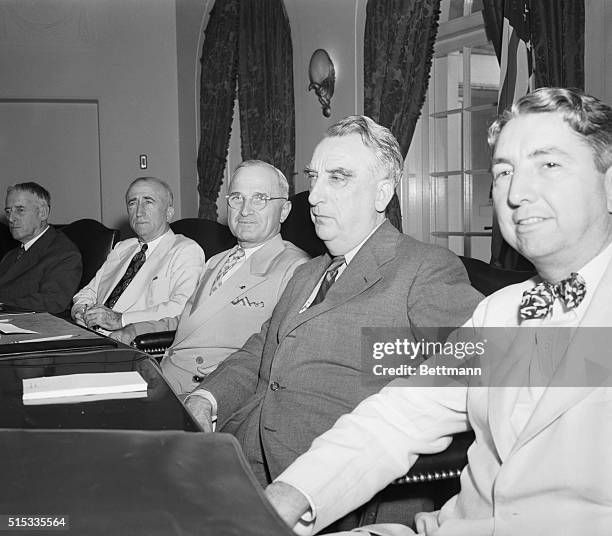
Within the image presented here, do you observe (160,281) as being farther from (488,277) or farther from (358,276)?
(488,277)

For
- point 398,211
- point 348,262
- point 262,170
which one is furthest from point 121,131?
point 348,262

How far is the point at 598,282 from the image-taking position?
1.19m

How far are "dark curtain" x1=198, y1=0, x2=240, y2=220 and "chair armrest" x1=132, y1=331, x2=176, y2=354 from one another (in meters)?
4.05

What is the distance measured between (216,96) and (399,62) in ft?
9.63

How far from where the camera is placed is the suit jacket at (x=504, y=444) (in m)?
1.10

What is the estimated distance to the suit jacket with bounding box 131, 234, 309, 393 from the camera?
2.74 metres

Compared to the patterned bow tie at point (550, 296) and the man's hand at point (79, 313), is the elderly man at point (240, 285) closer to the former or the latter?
the man's hand at point (79, 313)

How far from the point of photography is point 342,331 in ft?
6.16

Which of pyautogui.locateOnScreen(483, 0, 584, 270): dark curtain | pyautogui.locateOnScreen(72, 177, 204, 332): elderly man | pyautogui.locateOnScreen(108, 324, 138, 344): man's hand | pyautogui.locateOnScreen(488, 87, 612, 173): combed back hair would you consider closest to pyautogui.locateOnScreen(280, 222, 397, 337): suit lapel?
pyautogui.locateOnScreen(488, 87, 612, 173): combed back hair

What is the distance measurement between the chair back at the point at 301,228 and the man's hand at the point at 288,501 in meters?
1.70

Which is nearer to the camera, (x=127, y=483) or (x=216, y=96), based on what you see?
(x=127, y=483)

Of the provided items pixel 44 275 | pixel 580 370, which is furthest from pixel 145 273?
pixel 580 370

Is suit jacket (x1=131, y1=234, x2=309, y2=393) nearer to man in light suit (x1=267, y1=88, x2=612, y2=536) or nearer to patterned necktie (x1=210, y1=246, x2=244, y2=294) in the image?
patterned necktie (x1=210, y1=246, x2=244, y2=294)

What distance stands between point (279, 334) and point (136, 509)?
4.02 feet
